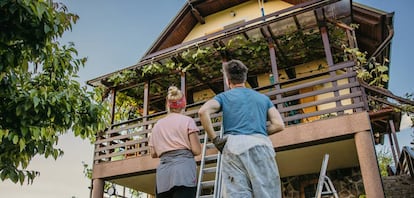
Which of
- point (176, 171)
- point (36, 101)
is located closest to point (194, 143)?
point (176, 171)

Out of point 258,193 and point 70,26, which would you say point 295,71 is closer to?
point 70,26

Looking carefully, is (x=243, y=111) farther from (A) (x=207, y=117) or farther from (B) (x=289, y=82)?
(B) (x=289, y=82)

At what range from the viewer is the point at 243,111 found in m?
2.50

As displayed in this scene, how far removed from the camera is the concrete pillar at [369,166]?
5738mm

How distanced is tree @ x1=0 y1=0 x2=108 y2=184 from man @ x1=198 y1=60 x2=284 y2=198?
1841 mm

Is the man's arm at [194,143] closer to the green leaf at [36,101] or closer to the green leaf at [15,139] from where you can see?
the green leaf at [36,101]

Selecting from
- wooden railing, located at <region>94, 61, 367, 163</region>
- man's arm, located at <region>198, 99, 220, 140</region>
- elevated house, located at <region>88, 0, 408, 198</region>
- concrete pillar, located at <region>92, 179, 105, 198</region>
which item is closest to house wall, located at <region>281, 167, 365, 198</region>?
elevated house, located at <region>88, 0, 408, 198</region>

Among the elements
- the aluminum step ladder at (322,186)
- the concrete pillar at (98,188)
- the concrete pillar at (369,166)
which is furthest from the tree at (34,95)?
the concrete pillar at (98,188)

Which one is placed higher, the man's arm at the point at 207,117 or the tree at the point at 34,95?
the tree at the point at 34,95

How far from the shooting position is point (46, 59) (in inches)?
144

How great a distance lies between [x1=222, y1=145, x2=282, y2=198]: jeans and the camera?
88.0 inches

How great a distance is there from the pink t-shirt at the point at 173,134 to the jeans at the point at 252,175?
0.75m

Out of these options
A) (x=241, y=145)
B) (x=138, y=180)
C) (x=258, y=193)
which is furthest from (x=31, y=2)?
(x=138, y=180)

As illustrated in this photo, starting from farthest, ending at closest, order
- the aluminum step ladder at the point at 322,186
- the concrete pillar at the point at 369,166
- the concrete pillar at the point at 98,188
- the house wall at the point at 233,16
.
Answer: the house wall at the point at 233,16 < the concrete pillar at the point at 98,188 < the concrete pillar at the point at 369,166 < the aluminum step ladder at the point at 322,186
